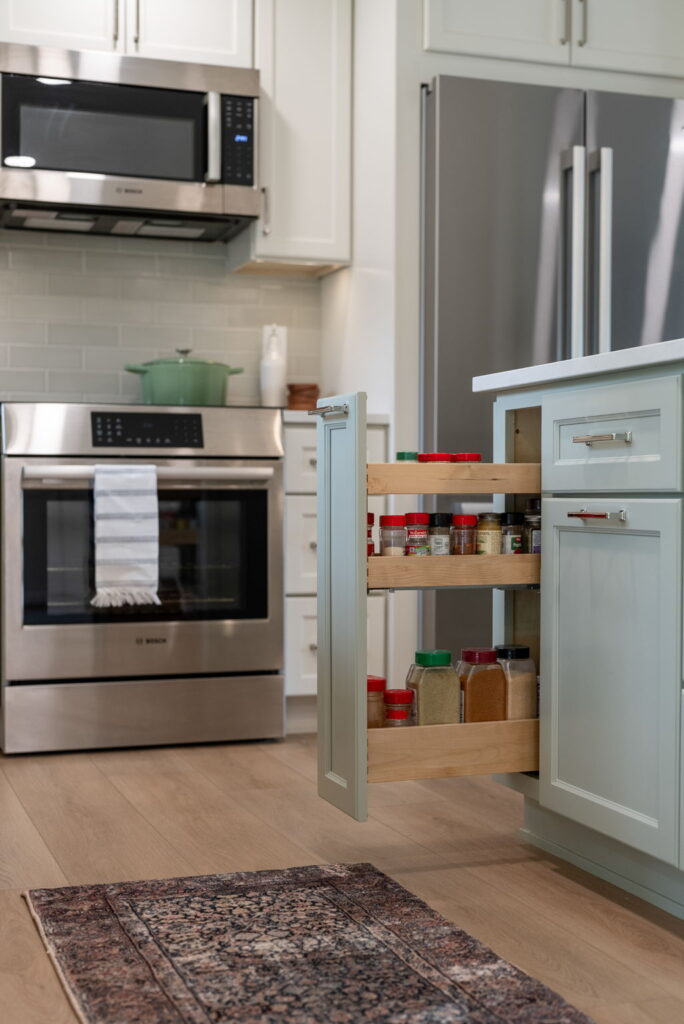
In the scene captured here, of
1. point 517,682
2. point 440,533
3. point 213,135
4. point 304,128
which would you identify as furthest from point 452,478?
point 304,128

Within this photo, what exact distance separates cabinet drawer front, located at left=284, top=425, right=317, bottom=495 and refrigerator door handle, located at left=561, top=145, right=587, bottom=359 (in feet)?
2.61

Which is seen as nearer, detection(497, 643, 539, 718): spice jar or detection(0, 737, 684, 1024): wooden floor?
detection(0, 737, 684, 1024): wooden floor

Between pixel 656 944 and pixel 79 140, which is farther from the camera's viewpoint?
pixel 79 140

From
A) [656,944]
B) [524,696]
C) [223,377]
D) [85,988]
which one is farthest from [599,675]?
[223,377]

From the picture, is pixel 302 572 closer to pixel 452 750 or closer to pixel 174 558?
pixel 174 558

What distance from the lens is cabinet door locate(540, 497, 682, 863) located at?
1.99 meters

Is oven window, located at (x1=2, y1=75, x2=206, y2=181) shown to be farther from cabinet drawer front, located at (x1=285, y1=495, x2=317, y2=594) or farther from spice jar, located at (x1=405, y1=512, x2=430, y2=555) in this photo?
spice jar, located at (x1=405, y1=512, x2=430, y2=555)

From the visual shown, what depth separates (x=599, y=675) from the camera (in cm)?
219

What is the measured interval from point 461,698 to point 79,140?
2.09 m

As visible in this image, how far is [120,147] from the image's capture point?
141 inches

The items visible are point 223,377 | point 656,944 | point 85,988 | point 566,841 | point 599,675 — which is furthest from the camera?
point 223,377

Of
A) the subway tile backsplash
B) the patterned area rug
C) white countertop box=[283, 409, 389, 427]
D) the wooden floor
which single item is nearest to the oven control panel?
white countertop box=[283, 409, 389, 427]

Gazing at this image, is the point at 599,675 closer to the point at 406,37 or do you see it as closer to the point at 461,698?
the point at 461,698

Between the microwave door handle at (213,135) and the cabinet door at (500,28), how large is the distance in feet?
2.10
